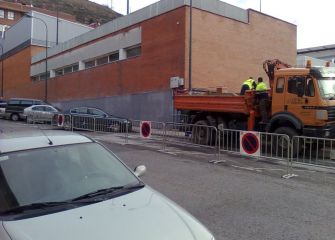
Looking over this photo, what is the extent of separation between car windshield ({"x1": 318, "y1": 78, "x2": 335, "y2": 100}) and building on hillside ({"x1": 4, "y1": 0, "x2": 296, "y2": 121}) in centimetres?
1266

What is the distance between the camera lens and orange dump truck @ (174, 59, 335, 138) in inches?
541

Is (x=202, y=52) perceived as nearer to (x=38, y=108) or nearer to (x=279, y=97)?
(x=279, y=97)

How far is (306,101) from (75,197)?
11.5 meters

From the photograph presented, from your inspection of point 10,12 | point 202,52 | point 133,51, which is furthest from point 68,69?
point 10,12

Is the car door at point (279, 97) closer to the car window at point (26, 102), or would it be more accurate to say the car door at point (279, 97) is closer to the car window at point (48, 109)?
the car window at point (48, 109)

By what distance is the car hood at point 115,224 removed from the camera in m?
3.06

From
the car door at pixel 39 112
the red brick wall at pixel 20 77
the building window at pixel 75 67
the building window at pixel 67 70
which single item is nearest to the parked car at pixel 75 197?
the car door at pixel 39 112

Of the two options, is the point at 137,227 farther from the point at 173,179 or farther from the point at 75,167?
the point at 173,179

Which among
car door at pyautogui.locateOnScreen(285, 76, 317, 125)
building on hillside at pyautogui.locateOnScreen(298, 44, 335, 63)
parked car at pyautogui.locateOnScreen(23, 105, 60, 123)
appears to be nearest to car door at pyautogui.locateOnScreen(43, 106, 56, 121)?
parked car at pyautogui.locateOnScreen(23, 105, 60, 123)

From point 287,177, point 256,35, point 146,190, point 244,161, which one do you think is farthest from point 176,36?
point 146,190

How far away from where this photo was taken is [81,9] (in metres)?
128

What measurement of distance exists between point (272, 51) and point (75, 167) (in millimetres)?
29578

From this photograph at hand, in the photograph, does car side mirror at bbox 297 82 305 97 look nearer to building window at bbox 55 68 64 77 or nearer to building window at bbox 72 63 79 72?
building window at bbox 72 63 79 72

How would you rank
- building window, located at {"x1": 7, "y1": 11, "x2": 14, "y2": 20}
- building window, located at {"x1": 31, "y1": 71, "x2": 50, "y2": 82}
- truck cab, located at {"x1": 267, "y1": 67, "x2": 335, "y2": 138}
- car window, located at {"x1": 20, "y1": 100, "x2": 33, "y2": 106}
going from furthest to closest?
building window, located at {"x1": 7, "y1": 11, "x2": 14, "y2": 20} → building window, located at {"x1": 31, "y1": 71, "x2": 50, "y2": 82} → car window, located at {"x1": 20, "y1": 100, "x2": 33, "y2": 106} → truck cab, located at {"x1": 267, "y1": 67, "x2": 335, "y2": 138}
